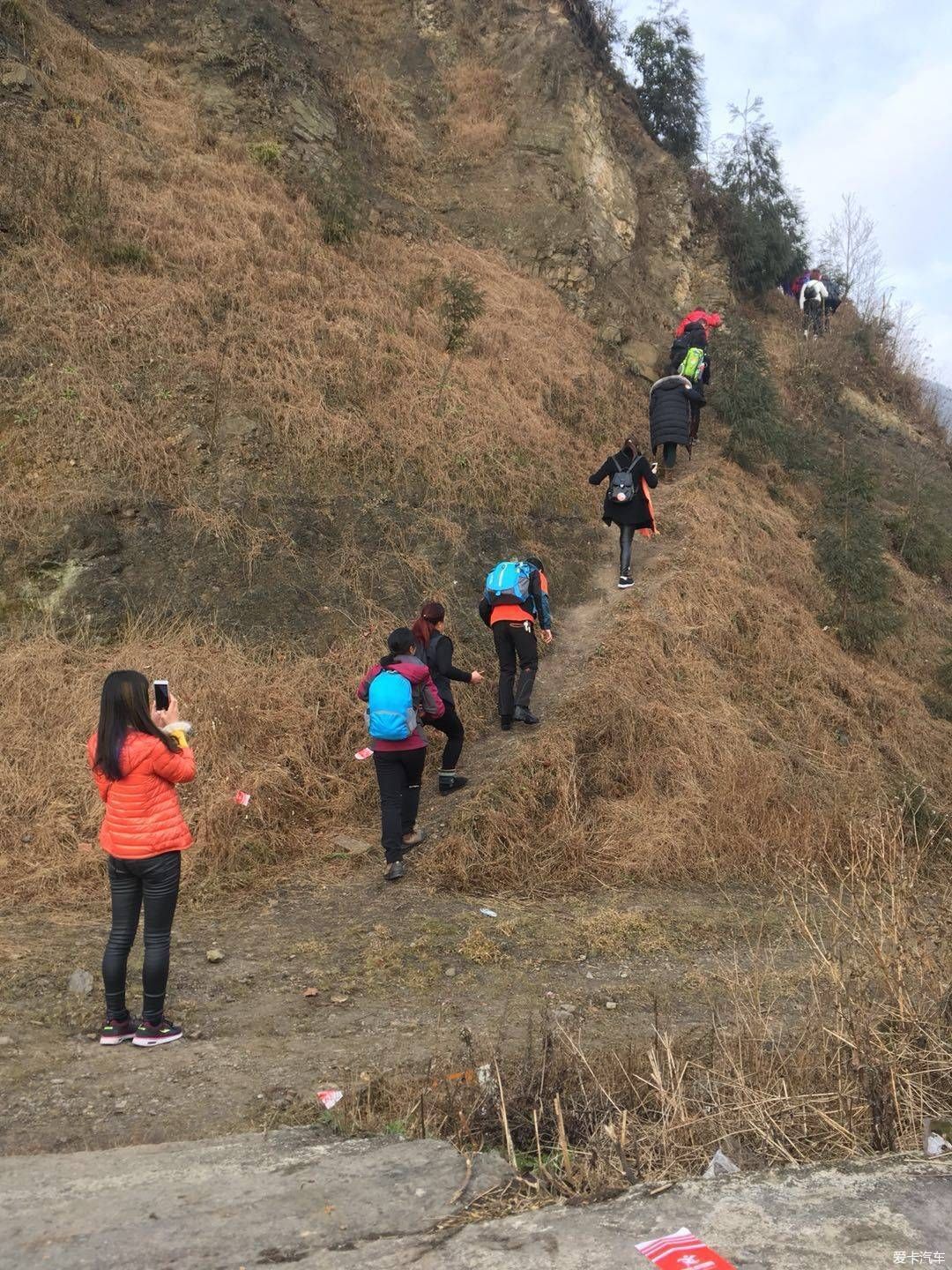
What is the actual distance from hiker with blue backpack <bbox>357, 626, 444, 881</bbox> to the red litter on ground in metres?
4.63

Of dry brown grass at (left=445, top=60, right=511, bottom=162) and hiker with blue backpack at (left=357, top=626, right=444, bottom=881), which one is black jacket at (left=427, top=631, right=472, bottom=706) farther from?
dry brown grass at (left=445, top=60, right=511, bottom=162)

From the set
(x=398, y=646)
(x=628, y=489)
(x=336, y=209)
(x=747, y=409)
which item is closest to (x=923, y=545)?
(x=747, y=409)

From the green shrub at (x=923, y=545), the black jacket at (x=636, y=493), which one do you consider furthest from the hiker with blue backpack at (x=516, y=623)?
the green shrub at (x=923, y=545)

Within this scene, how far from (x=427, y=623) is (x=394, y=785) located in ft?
5.19

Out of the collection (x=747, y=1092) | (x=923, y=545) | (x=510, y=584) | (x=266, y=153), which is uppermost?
(x=266, y=153)

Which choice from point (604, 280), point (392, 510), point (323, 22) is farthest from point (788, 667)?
point (323, 22)

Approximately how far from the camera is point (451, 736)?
809cm

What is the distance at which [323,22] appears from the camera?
21.0m

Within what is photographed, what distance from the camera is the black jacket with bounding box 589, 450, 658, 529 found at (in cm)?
1089

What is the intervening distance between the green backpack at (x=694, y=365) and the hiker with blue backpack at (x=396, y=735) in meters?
10.3

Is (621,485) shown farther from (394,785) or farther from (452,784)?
(394,785)

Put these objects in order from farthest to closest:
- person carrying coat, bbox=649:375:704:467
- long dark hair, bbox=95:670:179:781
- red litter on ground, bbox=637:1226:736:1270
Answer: person carrying coat, bbox=649:375:704:467, long dark hair, bbox=95:670:179:781, red litter on ground, bbox=637:1226:736:1270

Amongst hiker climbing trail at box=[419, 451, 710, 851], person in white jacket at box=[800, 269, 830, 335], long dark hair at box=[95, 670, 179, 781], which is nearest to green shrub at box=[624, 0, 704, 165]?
person in white jacket at box=[800, 269, 830, 335]

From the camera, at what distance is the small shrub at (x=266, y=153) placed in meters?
15.3
